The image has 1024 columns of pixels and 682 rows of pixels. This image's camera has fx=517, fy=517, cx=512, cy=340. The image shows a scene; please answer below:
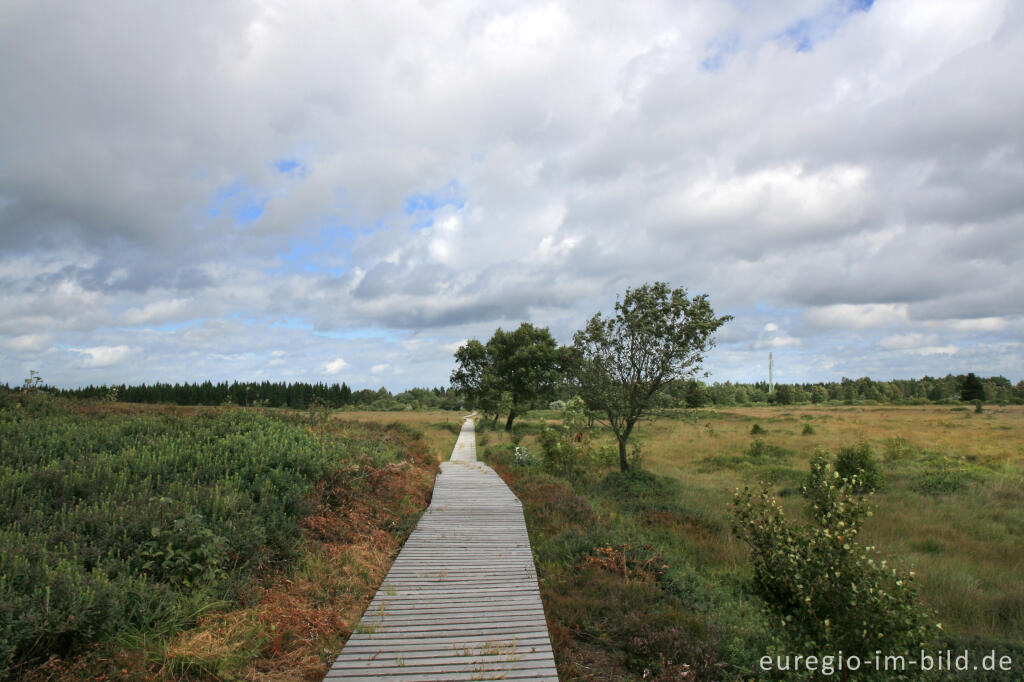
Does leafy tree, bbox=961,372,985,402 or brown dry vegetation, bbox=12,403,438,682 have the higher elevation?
leafy tree, bbox=961,372,985,402

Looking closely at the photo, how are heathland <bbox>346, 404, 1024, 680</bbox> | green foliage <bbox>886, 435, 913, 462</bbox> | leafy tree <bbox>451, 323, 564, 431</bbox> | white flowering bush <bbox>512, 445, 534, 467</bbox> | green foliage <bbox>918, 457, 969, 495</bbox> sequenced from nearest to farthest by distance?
heathland <bbox>346, 404, 1024, 680</bbox>, green foliage <bbox>918, 457, 969, 495</bbox>, white flowering bush <bbox>512, 445, 534, 467</bbox>, green foliage <bbox>886, 435, 913, 462</bbox>, leafy tree <bbox>451, 323, 564, 431</bbox>

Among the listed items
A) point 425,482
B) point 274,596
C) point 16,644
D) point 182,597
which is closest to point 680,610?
point 274,596

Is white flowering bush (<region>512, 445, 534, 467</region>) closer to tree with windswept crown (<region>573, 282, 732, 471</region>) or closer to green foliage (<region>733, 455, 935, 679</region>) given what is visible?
tree with windswept crown (<region>573, 282, 732, 471</region>)

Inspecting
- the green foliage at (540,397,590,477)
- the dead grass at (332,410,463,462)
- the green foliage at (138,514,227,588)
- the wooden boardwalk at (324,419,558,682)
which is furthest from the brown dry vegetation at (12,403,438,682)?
the dead grass at (332,410,463,462)

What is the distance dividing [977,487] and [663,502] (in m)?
11.7

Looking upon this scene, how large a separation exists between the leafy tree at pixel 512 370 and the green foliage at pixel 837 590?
31698mm

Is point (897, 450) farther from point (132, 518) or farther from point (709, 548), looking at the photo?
point (132, 518)

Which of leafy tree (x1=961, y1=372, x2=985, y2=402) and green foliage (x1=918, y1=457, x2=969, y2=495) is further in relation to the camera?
leafy tree (x1=961, y1=372, x2=985, y2=402)

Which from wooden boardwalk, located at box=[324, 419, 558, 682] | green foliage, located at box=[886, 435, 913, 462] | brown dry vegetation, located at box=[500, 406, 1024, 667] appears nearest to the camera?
wooden boardwalk, located at box=[324, 419, 558, 682]

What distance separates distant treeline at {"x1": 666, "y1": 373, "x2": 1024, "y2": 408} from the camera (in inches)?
2923

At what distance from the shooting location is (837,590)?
15.2ft

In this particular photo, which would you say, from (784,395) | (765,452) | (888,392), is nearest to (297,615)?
(765,452)

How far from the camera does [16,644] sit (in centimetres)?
392

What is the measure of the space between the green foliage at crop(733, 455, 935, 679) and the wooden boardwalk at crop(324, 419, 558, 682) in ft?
8.08
